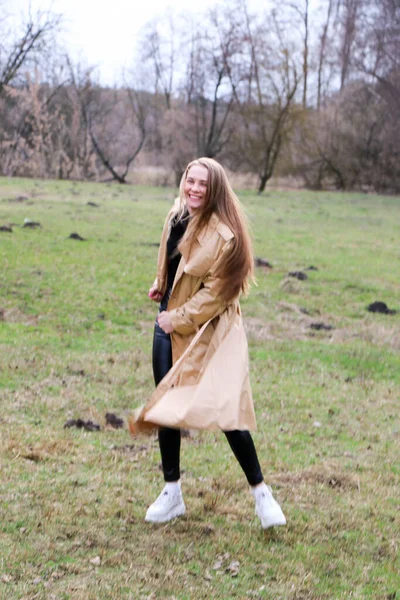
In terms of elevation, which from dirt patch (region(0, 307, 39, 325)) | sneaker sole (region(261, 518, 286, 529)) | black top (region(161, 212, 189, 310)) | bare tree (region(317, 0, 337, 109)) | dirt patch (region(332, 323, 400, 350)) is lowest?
dirt patch (region(332, 323, 400, 350))

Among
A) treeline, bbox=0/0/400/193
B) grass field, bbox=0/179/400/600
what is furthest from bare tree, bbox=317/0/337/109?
grass field, bbox=0/179/400/600

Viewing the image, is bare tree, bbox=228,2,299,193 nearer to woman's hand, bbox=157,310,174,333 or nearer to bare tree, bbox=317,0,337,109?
bare tree, bbox=317,0,337,109

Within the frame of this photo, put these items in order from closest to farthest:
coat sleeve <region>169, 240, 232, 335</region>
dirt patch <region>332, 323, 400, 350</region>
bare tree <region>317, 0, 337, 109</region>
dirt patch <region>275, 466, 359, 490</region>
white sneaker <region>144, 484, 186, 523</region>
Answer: coat sleeve <region>169, 240, 232, 335</region> → white sneaker <region>144, 484, 186, 523</region> → dirt patch <region>275, 466, 359, 490</region> → dirt patch <region>332, 323, 400, 350</region> → bare tree <region>317, 0, 337, 109</region>

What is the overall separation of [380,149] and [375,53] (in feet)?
17.8

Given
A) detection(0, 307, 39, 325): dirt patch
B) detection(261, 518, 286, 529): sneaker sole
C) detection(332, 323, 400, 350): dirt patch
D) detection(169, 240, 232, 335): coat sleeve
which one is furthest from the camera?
detection(332, 323, 400, 350): dirt patch

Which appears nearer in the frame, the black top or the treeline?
the black top

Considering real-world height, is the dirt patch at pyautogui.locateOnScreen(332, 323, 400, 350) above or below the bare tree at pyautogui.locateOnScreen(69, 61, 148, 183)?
below

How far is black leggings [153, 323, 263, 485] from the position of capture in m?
4.00

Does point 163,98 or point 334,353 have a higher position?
point 163,98

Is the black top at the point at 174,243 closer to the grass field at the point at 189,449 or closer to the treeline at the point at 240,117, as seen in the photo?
the grass field at the point at 189,449

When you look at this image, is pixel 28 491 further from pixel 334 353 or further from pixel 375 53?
pixel 375 53

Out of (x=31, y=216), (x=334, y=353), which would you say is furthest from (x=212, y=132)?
(x=334, y=353)

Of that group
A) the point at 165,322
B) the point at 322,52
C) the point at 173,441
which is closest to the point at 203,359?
the point at 165,322

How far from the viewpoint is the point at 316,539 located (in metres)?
4.23
